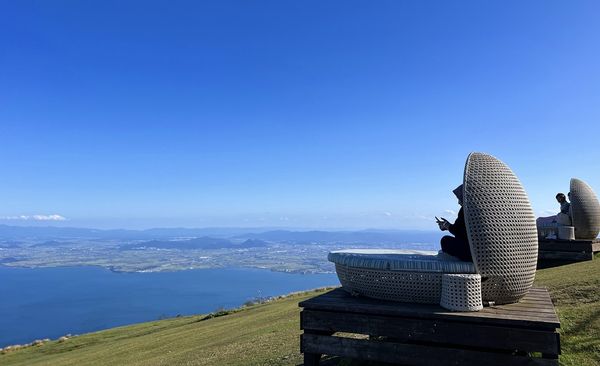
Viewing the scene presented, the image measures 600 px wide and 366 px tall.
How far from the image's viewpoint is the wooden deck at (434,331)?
16.6ft

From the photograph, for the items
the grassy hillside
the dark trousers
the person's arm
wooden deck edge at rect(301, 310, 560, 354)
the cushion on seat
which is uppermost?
the person's arm

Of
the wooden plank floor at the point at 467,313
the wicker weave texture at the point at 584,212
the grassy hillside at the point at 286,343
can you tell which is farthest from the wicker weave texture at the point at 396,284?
the wicker weave texture at the point at 584,212

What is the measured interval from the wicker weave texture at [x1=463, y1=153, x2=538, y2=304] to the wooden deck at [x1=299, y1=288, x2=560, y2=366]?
299 mm

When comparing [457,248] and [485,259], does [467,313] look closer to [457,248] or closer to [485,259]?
[485,259]

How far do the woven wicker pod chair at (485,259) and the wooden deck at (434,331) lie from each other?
0.73ft

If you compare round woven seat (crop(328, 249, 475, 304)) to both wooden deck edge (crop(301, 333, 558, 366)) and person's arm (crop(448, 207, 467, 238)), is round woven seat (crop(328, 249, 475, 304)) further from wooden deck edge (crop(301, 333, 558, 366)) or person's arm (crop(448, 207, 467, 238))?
wooden deck edge (crop(301, 333, 558, 366))

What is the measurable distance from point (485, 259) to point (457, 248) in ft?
1.75

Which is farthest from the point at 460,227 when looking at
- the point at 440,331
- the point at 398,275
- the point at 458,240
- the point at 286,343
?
the point at 286,343

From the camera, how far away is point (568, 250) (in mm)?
17203

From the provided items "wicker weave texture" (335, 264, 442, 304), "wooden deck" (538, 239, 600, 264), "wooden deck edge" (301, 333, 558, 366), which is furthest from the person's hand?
"wooden deck" (538, 239, 600, 264)

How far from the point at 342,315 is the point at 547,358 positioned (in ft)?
8.47

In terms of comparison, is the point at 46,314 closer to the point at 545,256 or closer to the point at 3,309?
the point at 3,309

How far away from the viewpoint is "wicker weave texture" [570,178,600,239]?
17984mm

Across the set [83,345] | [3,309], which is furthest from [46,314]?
[83,345]
